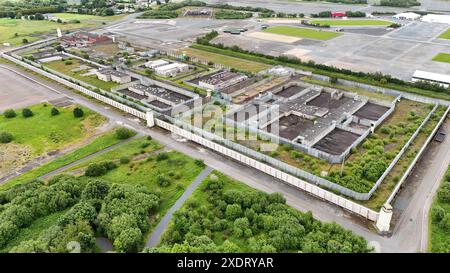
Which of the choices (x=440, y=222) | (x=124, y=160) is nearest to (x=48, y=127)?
(x=124, y=160)

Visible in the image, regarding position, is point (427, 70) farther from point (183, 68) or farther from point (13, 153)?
point (13, 153)

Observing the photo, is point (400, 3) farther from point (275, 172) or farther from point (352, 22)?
point (275, 172)

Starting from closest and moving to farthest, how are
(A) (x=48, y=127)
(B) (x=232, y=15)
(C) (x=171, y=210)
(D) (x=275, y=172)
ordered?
1. (C) (x=171, y=210)
2. (D) (x=275, y=172)
3. (A) (x=48, y=127)
4. (B) (x=232, y=15)

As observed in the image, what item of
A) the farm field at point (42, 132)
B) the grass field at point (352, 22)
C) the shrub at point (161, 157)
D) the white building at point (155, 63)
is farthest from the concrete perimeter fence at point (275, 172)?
the grass field at point (352, 22)

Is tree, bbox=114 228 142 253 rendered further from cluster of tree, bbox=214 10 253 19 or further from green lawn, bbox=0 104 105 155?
cluster of tree, bbox=214 10 253 19

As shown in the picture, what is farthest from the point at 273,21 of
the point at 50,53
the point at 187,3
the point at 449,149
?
the point at 449,149

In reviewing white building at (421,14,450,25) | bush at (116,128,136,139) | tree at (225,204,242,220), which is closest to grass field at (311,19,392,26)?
white building at (421,14,450,25)

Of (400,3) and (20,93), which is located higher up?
(400,3)

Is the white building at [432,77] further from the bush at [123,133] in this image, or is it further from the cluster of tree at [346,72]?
the bush at [123,133]
